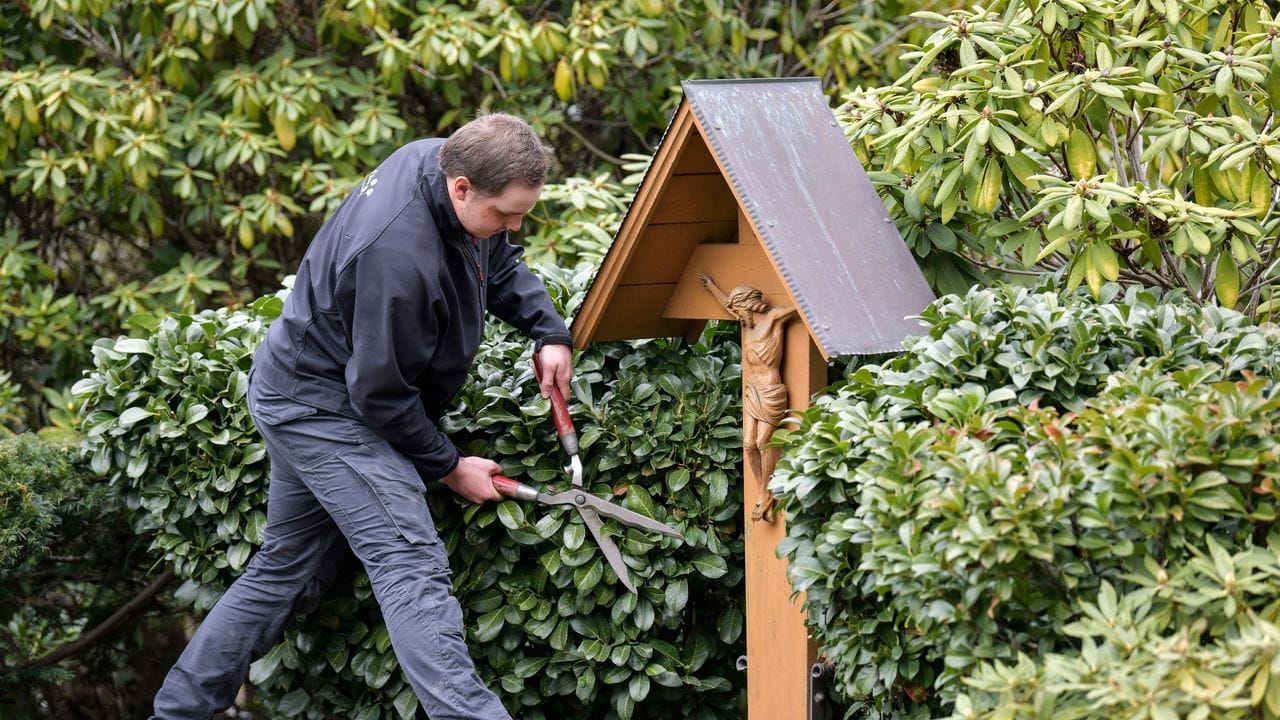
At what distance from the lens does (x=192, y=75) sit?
21.6 feet

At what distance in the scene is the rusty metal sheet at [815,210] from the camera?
3.21 m

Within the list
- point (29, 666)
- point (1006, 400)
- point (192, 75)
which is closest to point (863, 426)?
point (1006, 400)

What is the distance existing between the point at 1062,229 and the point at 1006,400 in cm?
71

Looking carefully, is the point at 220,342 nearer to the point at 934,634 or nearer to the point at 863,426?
the point at 863,426

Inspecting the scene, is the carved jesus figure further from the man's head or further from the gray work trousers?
the gray work trousers

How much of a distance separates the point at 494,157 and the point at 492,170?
35 mm

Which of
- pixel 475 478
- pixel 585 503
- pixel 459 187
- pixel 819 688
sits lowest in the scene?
pixel 819 688

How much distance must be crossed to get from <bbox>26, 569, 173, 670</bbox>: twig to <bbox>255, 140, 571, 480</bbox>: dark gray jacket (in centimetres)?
156

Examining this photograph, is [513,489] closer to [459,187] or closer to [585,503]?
[585,503]

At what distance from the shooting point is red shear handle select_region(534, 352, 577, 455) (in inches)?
146

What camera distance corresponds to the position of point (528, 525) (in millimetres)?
3803

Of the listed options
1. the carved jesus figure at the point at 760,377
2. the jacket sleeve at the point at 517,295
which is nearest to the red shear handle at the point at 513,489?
the jacket sleeve at the point at 517,295

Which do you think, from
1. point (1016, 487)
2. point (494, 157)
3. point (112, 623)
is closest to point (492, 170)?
point (494, 157)

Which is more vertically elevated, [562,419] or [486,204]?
[486,204]
